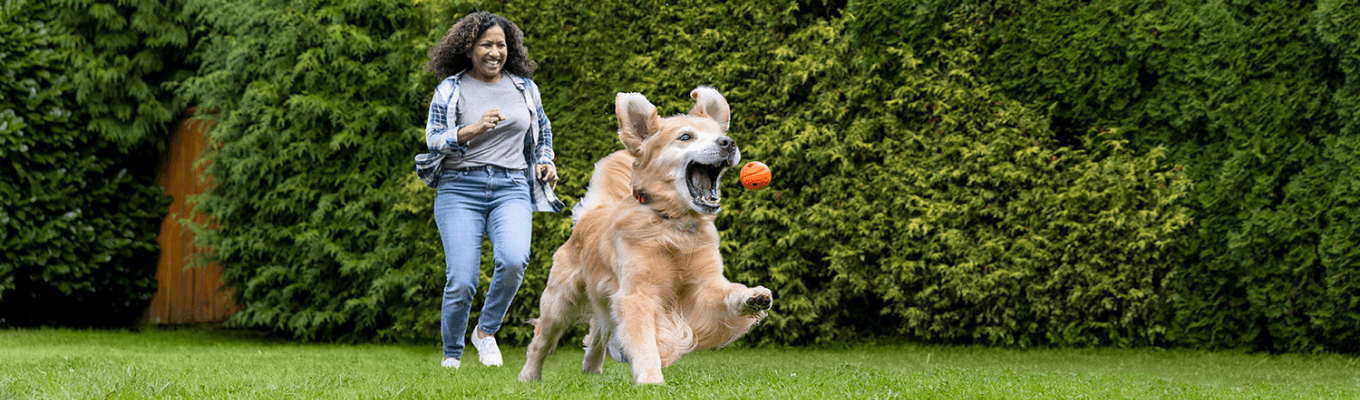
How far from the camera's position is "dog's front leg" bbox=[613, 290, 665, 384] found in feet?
12.5

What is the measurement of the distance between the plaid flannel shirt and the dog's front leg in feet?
4.03

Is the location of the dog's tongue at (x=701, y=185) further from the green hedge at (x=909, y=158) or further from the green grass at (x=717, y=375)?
the green hedge at (x=909, y=158)

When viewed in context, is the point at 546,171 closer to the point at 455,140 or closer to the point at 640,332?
the point at 455,140

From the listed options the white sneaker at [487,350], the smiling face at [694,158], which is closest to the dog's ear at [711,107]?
the smiling face at [694,158]

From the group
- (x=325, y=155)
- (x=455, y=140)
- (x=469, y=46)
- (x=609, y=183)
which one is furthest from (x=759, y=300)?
(x=325, y=155)

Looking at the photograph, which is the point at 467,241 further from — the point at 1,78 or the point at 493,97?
the point at 1,78

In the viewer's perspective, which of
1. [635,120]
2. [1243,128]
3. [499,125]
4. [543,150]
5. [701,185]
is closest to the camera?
[701,185]

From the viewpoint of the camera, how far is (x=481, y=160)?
4.83 meters

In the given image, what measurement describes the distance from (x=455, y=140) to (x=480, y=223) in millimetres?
463

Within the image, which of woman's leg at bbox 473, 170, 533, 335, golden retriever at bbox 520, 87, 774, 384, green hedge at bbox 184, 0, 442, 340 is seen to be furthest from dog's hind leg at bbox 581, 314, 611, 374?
green hedge at bbox 184, 0, 442, 340

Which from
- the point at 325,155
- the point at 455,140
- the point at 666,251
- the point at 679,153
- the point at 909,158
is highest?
the point at 325,155

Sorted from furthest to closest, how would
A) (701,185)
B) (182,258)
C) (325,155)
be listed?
(182,258), (325,155), (701,185)

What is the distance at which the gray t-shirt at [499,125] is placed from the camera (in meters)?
4.83

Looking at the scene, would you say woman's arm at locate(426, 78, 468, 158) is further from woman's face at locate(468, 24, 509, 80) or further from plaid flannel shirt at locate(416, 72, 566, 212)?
woman's face at locate(468, 24, 509, 80)
